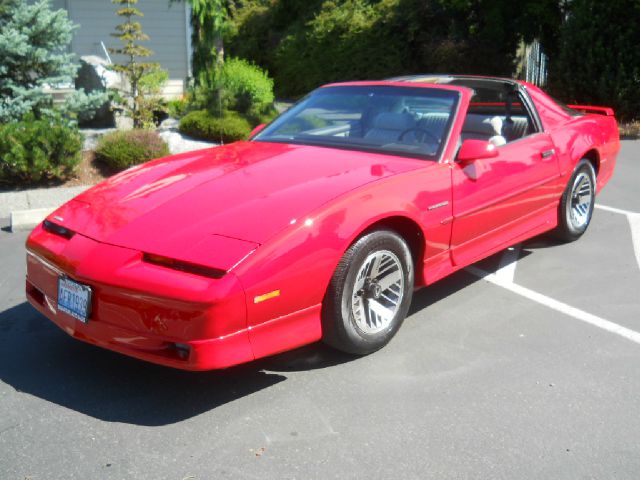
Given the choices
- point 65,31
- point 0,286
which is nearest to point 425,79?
point 0,286

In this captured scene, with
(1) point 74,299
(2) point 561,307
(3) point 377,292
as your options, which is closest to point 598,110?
(2) point 561,307

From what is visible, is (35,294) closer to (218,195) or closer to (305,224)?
(218,195)

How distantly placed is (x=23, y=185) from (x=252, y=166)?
17.2 ft

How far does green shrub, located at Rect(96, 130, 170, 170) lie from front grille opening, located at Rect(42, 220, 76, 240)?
5.47 meters

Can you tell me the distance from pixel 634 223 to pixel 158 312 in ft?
16.8

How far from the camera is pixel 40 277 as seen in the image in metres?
3.85

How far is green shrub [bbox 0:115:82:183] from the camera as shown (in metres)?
8.31

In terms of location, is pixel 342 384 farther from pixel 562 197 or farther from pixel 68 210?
pixel 562 197

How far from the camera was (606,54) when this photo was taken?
1380 centimetres

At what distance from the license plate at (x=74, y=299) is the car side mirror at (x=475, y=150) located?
2.33 metres

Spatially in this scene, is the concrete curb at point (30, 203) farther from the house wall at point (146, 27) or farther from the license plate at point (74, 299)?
the house wall at point (146, 27)

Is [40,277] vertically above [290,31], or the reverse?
[290,31]

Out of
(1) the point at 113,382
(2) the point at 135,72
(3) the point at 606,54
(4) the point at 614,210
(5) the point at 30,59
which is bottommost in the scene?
(1) the point at 113,382

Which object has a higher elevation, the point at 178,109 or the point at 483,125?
the point at 483,125
